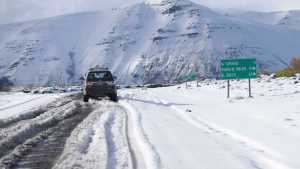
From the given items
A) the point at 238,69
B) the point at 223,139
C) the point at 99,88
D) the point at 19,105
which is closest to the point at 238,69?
the point at 238,69

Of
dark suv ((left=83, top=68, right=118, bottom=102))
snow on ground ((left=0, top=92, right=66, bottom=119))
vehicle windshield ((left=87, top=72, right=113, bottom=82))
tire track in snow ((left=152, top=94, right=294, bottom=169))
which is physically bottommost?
tire track in snow ((left=152, top=94, right=294, bottom=169))

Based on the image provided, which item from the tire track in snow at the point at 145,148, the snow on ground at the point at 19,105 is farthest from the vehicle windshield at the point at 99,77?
the tire track in snow at the point at 145,148

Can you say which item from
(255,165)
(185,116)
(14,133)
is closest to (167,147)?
(255,165)

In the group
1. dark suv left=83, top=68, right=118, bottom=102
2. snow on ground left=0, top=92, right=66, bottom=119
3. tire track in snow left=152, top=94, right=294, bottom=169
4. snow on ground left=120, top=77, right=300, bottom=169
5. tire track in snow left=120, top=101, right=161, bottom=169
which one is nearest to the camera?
tire track in snow left=152, top=94, right=294, bottom=169

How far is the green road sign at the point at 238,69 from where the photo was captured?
30016 millimetres

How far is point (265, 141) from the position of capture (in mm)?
11281

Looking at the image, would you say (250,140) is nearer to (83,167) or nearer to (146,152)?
(146,152)

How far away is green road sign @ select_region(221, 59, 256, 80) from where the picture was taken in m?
30.0

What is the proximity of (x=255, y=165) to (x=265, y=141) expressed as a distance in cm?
264

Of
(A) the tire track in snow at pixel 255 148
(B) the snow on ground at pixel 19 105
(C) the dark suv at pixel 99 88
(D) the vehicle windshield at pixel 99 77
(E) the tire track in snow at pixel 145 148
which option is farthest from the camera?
(D) the vehicle windshield at pixel 99 77

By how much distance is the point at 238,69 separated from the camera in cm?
3036

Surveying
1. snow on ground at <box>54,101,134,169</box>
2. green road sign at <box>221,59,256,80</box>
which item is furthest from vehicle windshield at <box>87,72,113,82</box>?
snow on ground at <box>54,101,134,169</box>

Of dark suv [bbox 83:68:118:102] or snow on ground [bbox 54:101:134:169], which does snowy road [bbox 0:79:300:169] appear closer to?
snow on ground [bbox 54:101:134:169]

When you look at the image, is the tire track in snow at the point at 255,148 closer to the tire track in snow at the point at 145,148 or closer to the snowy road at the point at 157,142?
the snowy road at the point at 157,142
